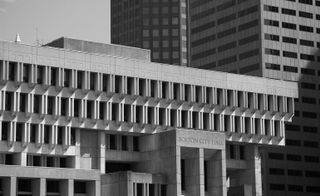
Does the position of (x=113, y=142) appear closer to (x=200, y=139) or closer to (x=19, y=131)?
(x=200, y=139)

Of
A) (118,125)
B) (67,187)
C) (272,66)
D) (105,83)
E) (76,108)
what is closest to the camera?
(67,187)

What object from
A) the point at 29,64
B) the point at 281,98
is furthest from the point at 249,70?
the point at 29,64

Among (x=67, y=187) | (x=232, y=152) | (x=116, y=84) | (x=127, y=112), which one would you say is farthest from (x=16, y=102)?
(x=232, y=152)

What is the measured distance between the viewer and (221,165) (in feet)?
417

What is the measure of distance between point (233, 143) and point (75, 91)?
32.2 meters

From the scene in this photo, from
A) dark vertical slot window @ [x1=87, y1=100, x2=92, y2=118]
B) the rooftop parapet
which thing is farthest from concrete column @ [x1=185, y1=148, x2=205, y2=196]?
the rooftop parapet

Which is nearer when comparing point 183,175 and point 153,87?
point 183,175

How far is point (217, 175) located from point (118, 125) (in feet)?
57.1

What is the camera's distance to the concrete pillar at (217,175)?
126 m

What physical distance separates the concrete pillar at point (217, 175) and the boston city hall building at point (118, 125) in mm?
156

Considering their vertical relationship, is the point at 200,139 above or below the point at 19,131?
below

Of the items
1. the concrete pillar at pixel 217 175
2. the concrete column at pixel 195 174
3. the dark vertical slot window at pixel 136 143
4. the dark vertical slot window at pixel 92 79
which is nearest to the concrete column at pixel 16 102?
the dark vertical slot window at pixel 92 79

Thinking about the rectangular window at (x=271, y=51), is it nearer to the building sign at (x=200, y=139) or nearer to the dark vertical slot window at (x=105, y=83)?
the building sign at (x=200, y=139)

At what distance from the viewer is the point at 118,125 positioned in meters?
124
